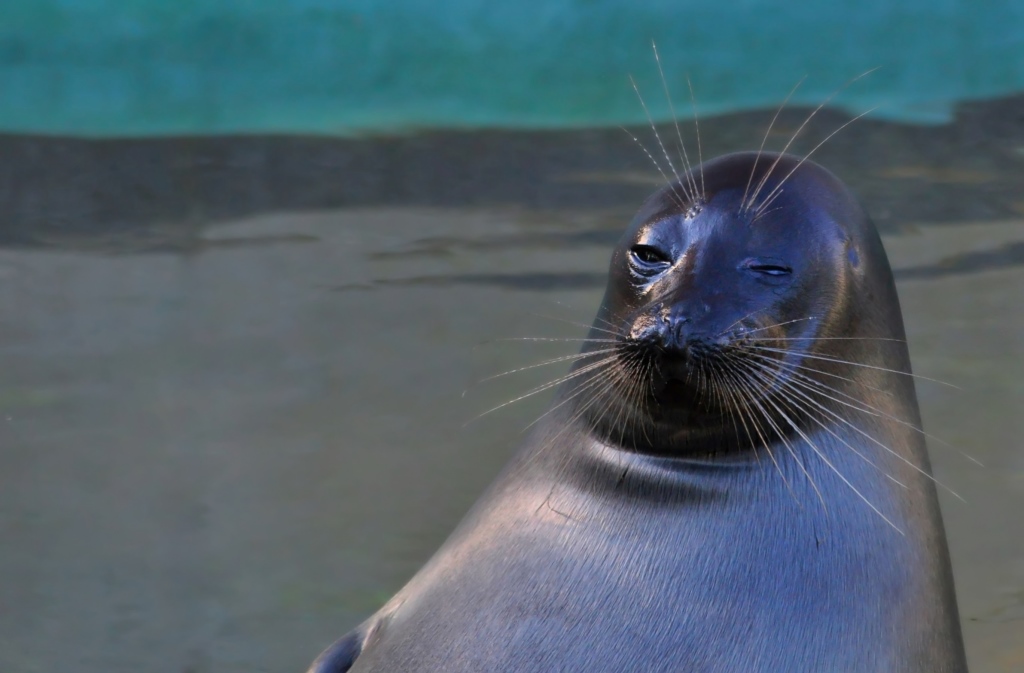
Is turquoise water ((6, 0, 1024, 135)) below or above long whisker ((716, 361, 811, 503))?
above

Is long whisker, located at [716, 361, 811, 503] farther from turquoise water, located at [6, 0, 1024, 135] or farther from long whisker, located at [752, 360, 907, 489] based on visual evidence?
turquoise water, located at [6, 0, 1024, 135]

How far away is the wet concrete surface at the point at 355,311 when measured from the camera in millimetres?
3789

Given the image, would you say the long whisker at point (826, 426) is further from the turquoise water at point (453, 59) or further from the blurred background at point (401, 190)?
the turquoise water at point (453, 59)

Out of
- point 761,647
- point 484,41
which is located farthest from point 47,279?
point 761,647

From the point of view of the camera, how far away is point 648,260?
6.70 ft

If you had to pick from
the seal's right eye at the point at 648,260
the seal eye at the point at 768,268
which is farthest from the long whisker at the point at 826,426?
the seal's right eye at the point at 648,260

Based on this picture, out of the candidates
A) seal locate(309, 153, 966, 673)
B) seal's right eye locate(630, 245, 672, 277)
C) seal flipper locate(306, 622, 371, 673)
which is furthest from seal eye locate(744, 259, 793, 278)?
seal flipper locate(306, 622, 371, 673)

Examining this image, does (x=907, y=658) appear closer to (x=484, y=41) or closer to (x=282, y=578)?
(x=282, y=578)

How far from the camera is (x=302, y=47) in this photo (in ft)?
13.4

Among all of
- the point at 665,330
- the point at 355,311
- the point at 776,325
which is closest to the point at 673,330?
the point at 665,330

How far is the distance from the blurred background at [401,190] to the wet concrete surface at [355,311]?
11 millimetres

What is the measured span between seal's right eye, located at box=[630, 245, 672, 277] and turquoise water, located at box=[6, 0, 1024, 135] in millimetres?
2195

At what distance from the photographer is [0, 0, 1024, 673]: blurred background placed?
4.00m

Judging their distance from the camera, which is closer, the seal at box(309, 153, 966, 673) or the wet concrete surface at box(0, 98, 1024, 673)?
the seal at box(309, 153, 966, 673)
